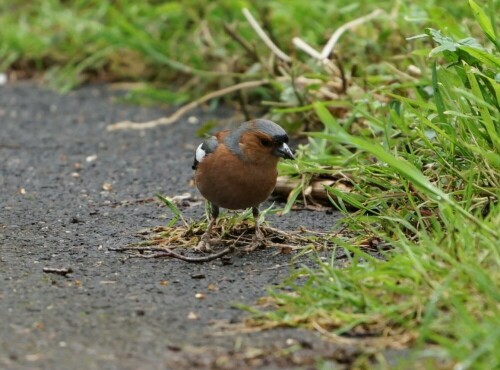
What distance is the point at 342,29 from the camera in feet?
23.4

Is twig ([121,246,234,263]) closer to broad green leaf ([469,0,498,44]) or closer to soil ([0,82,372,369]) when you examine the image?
soil ([0,82,372,369])

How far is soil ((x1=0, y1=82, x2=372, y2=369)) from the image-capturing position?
351 cm

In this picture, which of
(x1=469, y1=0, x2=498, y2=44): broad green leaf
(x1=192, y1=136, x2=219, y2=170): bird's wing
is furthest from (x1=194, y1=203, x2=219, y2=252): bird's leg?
(x1=469, y1=0, x2=498, y2=44): broad green leaf

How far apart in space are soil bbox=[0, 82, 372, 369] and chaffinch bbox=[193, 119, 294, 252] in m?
0.26

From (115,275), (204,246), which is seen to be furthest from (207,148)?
(115,275)

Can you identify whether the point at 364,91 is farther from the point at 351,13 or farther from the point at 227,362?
the point at 227,362

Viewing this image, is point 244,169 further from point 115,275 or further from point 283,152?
point 115,275

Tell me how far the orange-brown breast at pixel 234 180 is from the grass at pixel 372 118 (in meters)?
0.38

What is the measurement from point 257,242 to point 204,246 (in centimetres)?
27

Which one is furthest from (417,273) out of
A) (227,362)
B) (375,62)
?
(375,62)

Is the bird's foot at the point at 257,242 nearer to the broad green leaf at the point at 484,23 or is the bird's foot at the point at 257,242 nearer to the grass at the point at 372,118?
the grass at the point at 372,118

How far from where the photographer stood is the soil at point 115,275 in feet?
11.5

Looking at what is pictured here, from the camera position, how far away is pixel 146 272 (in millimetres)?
4574

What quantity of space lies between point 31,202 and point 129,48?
3.59 meters
